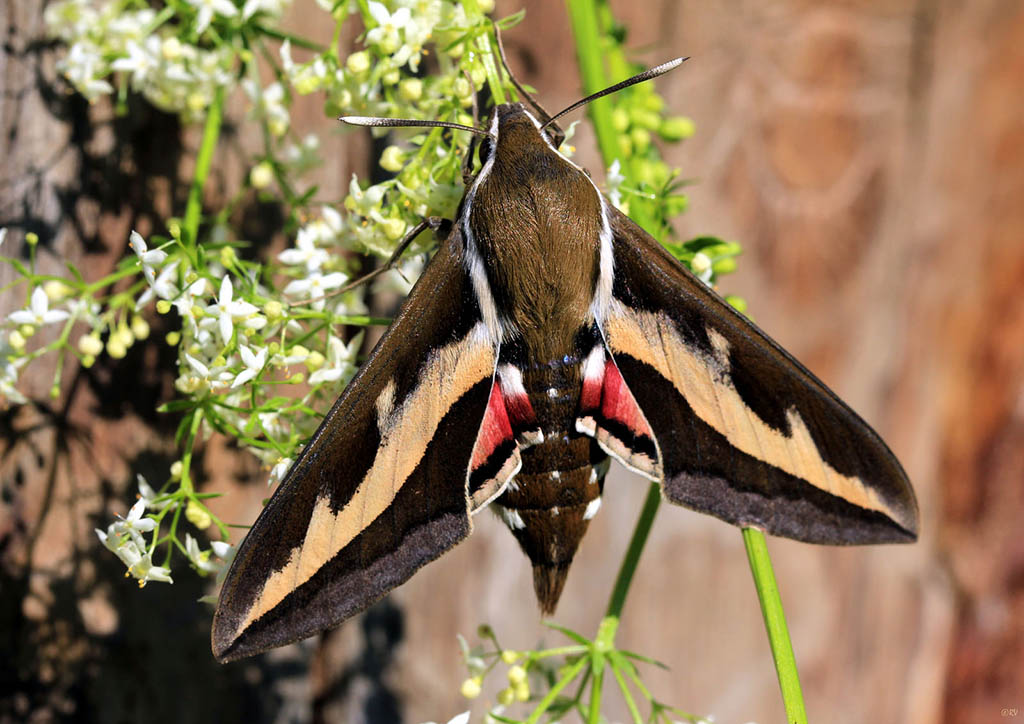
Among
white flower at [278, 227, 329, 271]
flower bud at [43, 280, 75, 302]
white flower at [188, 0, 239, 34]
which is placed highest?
white flower at [188, 0, 239, 34]

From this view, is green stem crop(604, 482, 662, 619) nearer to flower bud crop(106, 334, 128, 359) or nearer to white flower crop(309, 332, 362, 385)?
white flower crop(309, 332, 362, 385)

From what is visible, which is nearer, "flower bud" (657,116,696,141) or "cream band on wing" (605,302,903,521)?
"cream band on wing" (605,302,903,521)

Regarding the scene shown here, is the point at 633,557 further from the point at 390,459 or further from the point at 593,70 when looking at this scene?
the point at 593,70

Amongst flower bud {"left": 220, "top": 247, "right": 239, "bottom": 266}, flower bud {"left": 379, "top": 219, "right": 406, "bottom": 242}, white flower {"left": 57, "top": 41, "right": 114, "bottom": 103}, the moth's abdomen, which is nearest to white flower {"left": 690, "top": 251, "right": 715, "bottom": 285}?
the moth's abdomen

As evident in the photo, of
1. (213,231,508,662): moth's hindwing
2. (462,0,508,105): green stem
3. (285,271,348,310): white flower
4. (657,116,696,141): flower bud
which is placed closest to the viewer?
(213,231,508,662): moth's hindwing

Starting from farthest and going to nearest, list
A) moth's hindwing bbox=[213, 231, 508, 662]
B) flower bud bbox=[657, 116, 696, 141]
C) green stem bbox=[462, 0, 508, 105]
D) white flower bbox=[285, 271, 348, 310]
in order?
flower bud bbox=[657, 116, 696, 141], white flower bbox=[285, 271, 348, 310], green stem bbox=[462, 0, 508, 105], moth's hindwing bbox=[213, 231, 508, 662]

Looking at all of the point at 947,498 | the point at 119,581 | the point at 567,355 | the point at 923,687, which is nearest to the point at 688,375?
the point at 567,355

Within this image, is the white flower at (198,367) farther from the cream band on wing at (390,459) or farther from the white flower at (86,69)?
the white flower at (86,69)
